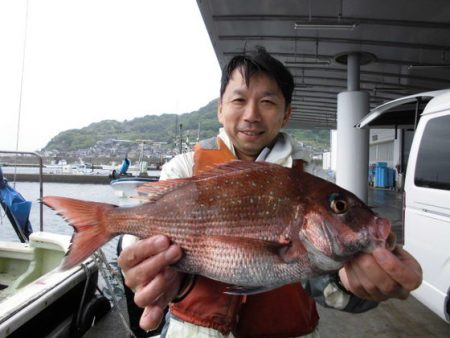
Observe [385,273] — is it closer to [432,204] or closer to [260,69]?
[260,69]

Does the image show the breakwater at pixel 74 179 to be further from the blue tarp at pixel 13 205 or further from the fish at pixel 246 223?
the fish at pixel 246 223

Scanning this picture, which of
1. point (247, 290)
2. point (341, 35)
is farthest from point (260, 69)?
point (341, 35)

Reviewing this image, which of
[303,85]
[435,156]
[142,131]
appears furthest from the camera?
[142,131]

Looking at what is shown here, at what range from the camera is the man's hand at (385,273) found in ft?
4.54

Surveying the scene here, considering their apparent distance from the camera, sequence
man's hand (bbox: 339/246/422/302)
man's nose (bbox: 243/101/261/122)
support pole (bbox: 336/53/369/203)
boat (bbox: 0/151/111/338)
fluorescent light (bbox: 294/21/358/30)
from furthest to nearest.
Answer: support pole (bbox: 336/53/369/203) < fluorescent light (bbox: 294/21/358/30) < boat (bbox: 0/151/111/338) < man's nose (bbox: 243/101/261/122) < man's hand (bbox: 339/246/422/302)

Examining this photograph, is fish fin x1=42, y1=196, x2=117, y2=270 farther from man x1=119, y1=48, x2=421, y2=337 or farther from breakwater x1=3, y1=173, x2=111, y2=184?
breakwater x1=3, y1=173, x2=111, y2=184

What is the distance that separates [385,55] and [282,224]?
10497 millimetres

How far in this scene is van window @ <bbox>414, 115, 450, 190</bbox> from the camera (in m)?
4.12

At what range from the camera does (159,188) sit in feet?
5.71

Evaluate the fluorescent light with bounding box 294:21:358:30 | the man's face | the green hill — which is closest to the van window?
the man's face

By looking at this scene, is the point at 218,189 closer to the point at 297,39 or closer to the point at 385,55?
the point at 297,39

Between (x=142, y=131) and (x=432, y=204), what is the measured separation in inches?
1516

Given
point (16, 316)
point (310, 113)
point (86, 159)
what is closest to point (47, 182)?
point (86, 159)

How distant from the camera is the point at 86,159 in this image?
7169cm
